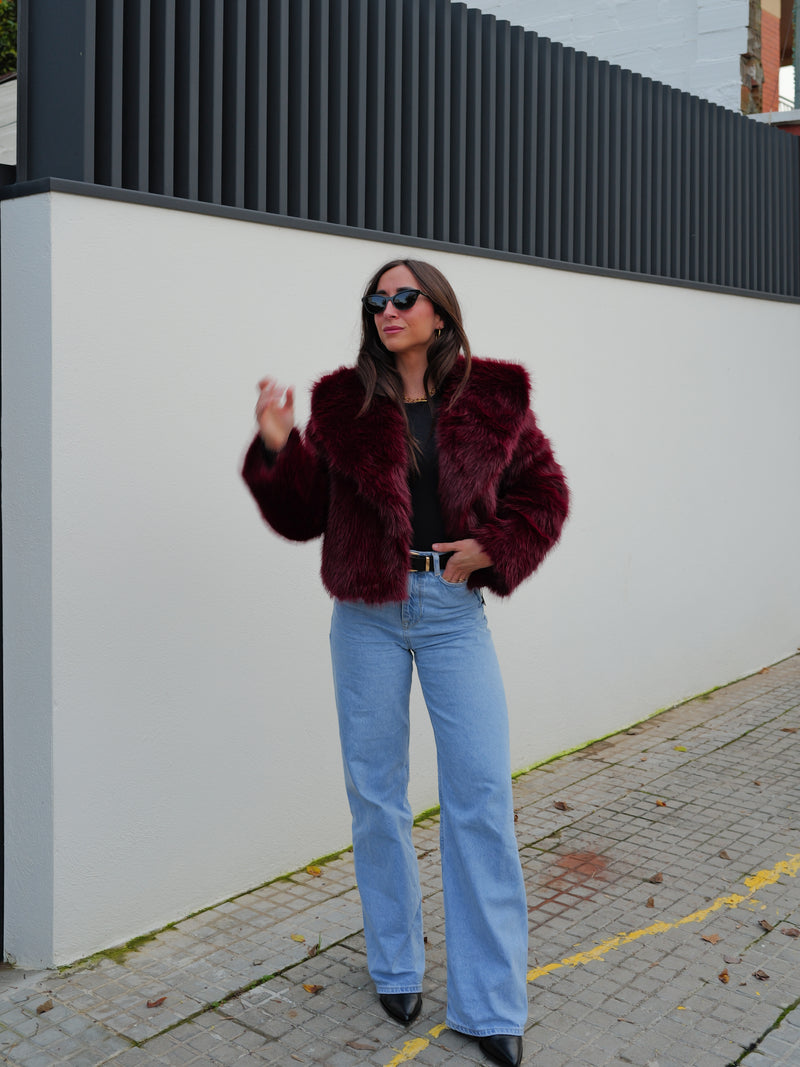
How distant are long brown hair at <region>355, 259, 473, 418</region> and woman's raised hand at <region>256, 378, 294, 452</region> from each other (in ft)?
0.70

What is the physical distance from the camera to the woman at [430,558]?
3.19 metres

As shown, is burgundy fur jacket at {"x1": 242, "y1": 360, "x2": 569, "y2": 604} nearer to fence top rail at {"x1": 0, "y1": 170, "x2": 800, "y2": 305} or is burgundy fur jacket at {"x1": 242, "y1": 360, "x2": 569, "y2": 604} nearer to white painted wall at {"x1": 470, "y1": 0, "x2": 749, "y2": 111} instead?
fence top rail at {"x1": 0, "y1": 170, "x2": 800, "y2": 305}

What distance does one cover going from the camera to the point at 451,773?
10.6 feet

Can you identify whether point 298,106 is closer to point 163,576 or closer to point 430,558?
point 163,576

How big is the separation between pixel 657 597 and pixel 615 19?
7487mm

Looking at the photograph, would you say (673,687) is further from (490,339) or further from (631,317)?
(490,339)

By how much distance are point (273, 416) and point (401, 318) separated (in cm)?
44

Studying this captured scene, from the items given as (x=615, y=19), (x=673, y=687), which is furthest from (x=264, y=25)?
(x=615, y=19)

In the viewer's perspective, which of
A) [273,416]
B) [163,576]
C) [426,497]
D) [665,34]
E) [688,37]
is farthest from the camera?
[665,34]

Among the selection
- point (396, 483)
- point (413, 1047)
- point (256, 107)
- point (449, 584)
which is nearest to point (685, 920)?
point (413, 1047)

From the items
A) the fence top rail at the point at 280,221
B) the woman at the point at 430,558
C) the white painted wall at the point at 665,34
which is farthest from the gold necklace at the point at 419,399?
the white painted wall at the point at 665,34

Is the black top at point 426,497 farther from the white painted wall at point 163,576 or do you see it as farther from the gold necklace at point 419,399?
the white painted wall at point 163,576

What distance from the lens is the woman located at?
3188 millimetres

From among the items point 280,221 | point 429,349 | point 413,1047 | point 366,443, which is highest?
point 280,221
